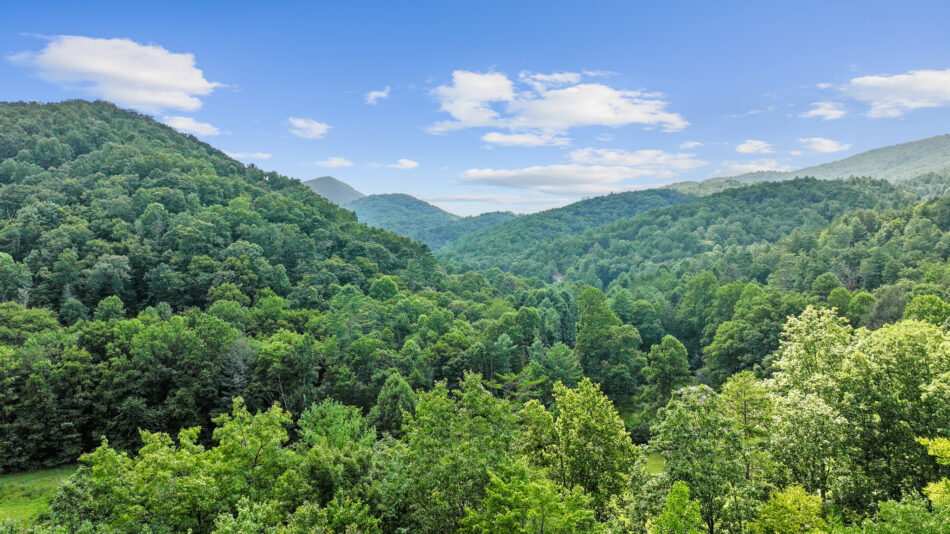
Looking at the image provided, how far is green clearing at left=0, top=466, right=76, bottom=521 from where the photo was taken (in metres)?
Result: 28.3

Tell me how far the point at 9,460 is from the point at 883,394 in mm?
53274

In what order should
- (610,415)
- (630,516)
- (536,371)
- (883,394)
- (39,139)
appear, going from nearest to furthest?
(630,516)
(883,394)
(610,415)
(536,371)
(39,139)

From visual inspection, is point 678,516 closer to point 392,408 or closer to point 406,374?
point 392,408

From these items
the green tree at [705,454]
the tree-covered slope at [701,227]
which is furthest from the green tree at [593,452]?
the tree-covered slope at [701,227]

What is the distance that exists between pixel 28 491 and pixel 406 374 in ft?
95.4

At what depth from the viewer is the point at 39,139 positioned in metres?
88.4

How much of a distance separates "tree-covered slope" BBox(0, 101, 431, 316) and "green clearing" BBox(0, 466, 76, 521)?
67.3ft

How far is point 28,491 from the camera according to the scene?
1231 inches

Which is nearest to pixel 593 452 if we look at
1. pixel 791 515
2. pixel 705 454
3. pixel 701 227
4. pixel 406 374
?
pixel 705 454

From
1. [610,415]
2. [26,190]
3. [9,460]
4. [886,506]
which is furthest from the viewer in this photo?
[26,190]

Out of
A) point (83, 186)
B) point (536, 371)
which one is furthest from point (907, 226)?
point (83, 186)

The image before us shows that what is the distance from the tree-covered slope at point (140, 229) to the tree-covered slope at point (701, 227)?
258 ft

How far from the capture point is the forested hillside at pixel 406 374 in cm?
1622

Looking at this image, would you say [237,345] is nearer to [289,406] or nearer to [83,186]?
[289,406]
